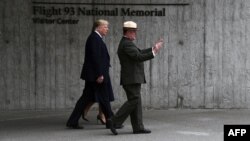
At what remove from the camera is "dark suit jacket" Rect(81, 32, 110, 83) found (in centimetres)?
995

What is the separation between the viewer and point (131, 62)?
31.7ft

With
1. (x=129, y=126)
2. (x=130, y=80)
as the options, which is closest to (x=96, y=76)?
(x=130, y=80)

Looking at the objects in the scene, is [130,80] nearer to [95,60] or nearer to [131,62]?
[131,62]

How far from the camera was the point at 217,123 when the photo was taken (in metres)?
10.6

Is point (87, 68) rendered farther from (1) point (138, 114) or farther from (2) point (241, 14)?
Answer: (2) point (241, 14)

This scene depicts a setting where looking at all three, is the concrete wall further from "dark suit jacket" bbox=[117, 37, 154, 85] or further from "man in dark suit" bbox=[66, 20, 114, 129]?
"dark suit jacket" bbox=[117, 37, 154, 85]

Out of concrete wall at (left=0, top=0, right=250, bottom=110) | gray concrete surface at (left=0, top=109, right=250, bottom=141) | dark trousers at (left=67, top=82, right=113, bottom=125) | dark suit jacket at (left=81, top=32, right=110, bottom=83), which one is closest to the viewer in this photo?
gray concrete surface at (left=0, top=109, right=250, bottom=141)

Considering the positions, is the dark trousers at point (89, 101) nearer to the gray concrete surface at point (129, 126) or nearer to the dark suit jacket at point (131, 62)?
the gray concrete surface at point (129, 126)

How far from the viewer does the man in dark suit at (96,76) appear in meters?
9.97

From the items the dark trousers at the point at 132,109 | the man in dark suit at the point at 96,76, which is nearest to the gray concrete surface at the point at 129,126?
the dark trousers at the point at 132,109

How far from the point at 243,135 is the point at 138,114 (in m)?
Result: 2.06

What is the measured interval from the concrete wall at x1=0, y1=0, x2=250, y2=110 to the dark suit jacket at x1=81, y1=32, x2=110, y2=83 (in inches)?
85.2

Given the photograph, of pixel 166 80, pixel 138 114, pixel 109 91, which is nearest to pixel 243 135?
pixel 138 114

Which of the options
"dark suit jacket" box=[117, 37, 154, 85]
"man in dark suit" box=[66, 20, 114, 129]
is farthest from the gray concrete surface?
"dark suit jacket" box=[117, 37, 154, 85]
